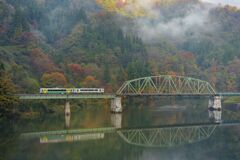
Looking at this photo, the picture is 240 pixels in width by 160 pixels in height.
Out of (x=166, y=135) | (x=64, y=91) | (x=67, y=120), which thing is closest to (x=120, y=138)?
(x=166, y=135)

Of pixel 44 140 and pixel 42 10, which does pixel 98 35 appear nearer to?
pixel 42 10

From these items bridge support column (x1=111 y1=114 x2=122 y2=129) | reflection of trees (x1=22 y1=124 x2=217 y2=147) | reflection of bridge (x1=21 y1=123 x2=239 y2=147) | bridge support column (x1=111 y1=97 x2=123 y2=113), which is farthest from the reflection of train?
reflection of bridge (x1=21 y1=123 x2=239 y2=147)

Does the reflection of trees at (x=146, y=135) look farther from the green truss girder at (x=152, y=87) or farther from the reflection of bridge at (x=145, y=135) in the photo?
the green truss girder at (x=152, y=87)

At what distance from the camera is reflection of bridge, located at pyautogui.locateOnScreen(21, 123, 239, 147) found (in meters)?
47.2

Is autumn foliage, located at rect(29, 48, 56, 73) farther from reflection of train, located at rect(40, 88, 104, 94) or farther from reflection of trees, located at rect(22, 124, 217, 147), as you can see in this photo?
reflection of trees, located at rect(22, 124, 217, 147)

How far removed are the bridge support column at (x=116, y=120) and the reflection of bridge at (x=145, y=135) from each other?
10.8 ft

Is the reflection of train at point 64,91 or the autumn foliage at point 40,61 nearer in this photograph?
the reflection of train at point 64,91

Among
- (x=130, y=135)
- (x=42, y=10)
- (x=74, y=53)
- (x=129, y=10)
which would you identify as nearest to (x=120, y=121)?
(x=130, y=135)

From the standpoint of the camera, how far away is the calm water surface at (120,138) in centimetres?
3894

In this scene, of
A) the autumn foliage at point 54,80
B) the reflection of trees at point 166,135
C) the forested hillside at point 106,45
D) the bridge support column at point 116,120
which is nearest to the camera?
the reflection of trees at point 166,135

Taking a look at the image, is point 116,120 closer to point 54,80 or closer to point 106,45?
point 54,80

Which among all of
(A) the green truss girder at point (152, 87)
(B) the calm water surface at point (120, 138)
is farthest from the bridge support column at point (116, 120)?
(A) the green truss girder at point (152, 87)

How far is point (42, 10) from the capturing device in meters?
140

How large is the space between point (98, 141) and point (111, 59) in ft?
230
